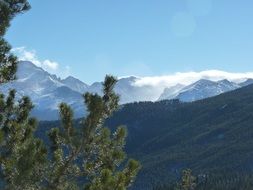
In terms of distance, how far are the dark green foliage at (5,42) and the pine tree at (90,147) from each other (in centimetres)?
285

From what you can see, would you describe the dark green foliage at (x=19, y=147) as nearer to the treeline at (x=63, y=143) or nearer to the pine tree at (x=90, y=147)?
the treeline at (x=63, y=143)

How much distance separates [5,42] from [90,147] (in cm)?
647

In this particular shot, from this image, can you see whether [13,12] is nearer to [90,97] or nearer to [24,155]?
[90,97]

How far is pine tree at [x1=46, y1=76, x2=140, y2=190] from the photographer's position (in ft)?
81.8

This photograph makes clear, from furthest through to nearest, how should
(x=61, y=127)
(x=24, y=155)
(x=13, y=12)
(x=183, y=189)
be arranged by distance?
(x=183, y=189) < (x=61, y=127) < (x=13, y=12) < (x=24, y=155)

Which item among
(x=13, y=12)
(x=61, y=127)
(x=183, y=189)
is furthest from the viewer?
(x=183, y=189)

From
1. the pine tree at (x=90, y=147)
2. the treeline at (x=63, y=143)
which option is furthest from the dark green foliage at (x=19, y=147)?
the pine tree at (x=90, y=147)

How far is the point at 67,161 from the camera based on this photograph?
25.6 m

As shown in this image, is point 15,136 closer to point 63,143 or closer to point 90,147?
point 63,143

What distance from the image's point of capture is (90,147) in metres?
26.4

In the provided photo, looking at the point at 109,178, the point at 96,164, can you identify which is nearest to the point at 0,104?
the point at 96,164

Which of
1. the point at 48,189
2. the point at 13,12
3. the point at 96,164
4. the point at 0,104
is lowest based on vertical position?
the point at 48,189

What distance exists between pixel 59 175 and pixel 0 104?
4542mm

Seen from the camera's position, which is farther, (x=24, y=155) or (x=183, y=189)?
(x=183, y=189)
